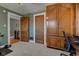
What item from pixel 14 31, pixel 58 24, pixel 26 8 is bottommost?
pixel 14 31

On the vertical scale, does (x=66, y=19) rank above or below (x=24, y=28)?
above

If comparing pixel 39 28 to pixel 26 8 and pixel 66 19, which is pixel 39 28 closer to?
pixel 26 8

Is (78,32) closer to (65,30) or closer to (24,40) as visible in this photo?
(65,30)

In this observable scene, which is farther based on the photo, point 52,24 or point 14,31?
point 52,24

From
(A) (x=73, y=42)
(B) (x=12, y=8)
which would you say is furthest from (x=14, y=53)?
(A) (x=73, y=42)

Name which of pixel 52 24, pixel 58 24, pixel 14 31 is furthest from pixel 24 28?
pixel 58 24

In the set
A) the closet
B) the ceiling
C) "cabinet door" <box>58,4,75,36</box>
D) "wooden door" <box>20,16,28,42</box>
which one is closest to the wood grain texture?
"wooden door" <box>20,16,28,42</box>

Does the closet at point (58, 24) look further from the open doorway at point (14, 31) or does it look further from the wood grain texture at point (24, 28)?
the open doorway at point (14, 31)

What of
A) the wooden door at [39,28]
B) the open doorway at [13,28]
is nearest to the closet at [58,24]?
the wooden door at [39,28]

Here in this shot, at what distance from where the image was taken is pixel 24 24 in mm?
1420

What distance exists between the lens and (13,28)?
133 cm

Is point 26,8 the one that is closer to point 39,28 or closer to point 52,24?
point 39,28

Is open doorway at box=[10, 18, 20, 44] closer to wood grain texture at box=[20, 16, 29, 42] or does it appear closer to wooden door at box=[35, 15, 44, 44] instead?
wood grain texture at box=[20, 16, 29, 42]

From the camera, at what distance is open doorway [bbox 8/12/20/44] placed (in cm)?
130
